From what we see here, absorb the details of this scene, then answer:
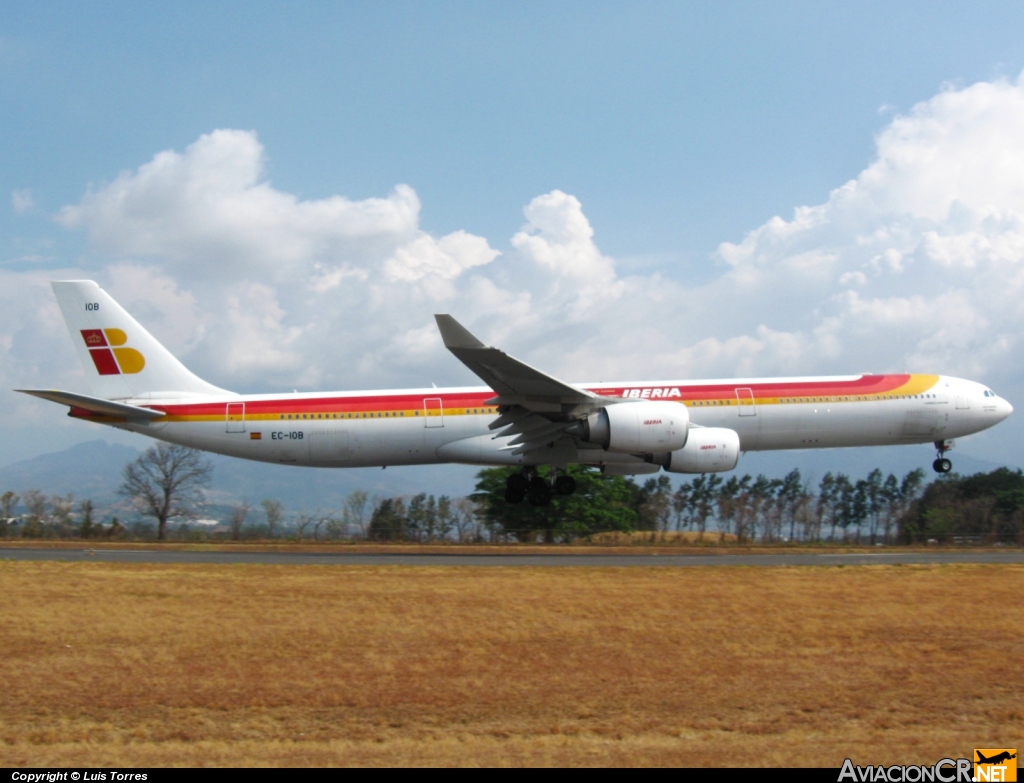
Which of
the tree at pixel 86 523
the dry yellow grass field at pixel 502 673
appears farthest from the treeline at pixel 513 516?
the dry yellow grass field at pixel 502 673

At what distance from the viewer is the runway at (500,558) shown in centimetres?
2428

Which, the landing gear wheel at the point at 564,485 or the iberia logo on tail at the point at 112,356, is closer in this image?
the landing gear wheel at the point at 564,485

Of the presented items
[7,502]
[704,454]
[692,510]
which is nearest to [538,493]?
[704,454]

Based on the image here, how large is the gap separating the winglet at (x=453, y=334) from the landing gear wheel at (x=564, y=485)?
21.0ft

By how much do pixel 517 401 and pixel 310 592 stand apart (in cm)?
1050

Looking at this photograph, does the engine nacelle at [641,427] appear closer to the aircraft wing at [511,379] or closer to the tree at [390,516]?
the aircraft wing at [511,379]

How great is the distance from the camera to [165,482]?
62.4 meters

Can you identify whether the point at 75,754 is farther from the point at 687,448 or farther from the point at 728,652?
the point at 687,448

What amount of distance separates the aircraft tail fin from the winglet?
389 inches

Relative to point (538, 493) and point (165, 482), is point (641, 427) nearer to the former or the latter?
point (538, 493)

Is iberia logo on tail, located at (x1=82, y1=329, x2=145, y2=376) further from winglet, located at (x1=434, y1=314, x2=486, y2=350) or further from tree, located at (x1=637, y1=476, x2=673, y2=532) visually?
tree, located at (x1=637, y1=476, x2=673, y2=532)

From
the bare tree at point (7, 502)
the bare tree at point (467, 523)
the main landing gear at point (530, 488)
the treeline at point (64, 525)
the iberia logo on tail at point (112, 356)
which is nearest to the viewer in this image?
the main landing gear at point (530, 488)

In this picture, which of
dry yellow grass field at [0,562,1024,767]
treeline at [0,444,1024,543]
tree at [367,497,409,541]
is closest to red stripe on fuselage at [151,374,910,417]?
treeline at [0,444,1024,543]

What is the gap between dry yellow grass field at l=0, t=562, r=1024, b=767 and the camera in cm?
945
